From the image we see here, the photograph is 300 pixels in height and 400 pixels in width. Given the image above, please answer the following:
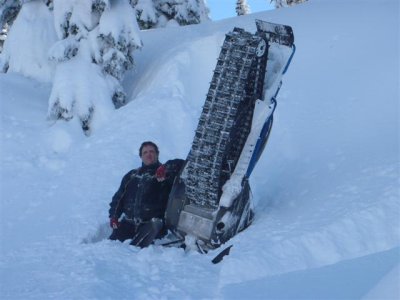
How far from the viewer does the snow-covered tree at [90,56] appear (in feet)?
33.0

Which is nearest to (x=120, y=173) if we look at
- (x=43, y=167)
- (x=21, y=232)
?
(x=43, y=167)

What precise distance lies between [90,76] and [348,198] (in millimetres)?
6078

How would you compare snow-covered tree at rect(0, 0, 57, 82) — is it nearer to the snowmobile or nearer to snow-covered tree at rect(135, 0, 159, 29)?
snow-covered tree at rect(135, 0, 159, 29)

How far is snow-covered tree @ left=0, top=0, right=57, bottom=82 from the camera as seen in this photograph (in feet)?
39.1

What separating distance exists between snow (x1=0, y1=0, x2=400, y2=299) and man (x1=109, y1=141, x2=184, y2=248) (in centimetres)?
40

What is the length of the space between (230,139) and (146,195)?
1346 mm

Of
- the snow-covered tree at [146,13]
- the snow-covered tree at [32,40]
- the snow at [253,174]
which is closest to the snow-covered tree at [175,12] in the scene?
the snow-covered tree at [146,13]

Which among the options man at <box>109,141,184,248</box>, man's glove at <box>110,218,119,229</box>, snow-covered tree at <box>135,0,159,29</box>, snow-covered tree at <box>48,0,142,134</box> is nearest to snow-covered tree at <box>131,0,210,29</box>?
snow-covered tree at <box>135,0,159,29</box>

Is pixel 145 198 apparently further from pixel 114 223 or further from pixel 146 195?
pixel 114 223

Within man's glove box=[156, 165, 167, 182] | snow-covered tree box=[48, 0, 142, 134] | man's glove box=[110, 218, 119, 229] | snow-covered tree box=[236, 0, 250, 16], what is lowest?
man's glove box=[110, 218, 119, 229]

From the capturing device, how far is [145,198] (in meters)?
6.65

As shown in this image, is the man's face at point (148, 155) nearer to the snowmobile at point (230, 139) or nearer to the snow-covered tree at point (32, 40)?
the snowmobile at point (230, 139)

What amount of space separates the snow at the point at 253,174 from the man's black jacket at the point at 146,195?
0.52 meters

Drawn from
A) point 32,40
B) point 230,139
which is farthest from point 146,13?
point 230,139
